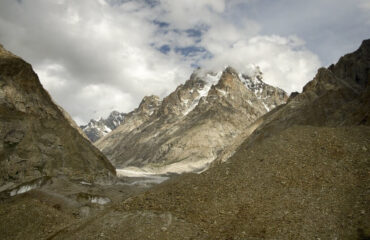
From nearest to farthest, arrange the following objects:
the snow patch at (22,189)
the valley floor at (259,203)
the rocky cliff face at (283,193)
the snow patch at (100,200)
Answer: the rocky cliff face at (283,193) → the valley floor at (259,203) → the snow patch at (22,189) → the snow patch at (100,200)

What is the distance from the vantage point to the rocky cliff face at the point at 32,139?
193 ft

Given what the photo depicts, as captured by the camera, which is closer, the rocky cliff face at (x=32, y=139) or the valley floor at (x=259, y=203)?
the valley floor at (x=259, y=203)

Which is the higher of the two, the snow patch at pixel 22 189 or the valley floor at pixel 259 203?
the snow patch at pixel 22 189

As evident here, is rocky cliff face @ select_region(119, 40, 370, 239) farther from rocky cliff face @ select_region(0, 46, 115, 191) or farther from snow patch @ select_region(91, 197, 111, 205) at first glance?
rocky cliff face @ select_region(0, 46, 115, 191)

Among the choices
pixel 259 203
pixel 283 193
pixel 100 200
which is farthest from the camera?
pixel 100 200

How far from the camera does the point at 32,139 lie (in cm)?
6525

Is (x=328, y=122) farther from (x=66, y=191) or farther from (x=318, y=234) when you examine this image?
(x=318, y=234)

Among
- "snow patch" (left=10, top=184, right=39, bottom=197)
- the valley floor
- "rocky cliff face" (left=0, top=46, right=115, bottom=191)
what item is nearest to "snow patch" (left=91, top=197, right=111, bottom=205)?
"snow patch" (left=10, top=184, right=39, bottom=197)

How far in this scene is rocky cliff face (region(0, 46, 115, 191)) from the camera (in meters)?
58.8

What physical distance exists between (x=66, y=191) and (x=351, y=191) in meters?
39.5

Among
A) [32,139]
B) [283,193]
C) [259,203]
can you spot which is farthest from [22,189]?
[283,193]

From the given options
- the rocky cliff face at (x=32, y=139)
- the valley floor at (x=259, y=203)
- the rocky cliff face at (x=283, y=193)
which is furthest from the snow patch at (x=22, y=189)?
the rocky cliff face at (x=283, y=193)

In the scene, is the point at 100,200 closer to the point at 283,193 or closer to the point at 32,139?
the point at 32,139

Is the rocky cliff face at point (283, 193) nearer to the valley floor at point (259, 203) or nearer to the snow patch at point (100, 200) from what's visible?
the valley floor at point (259, 203)
